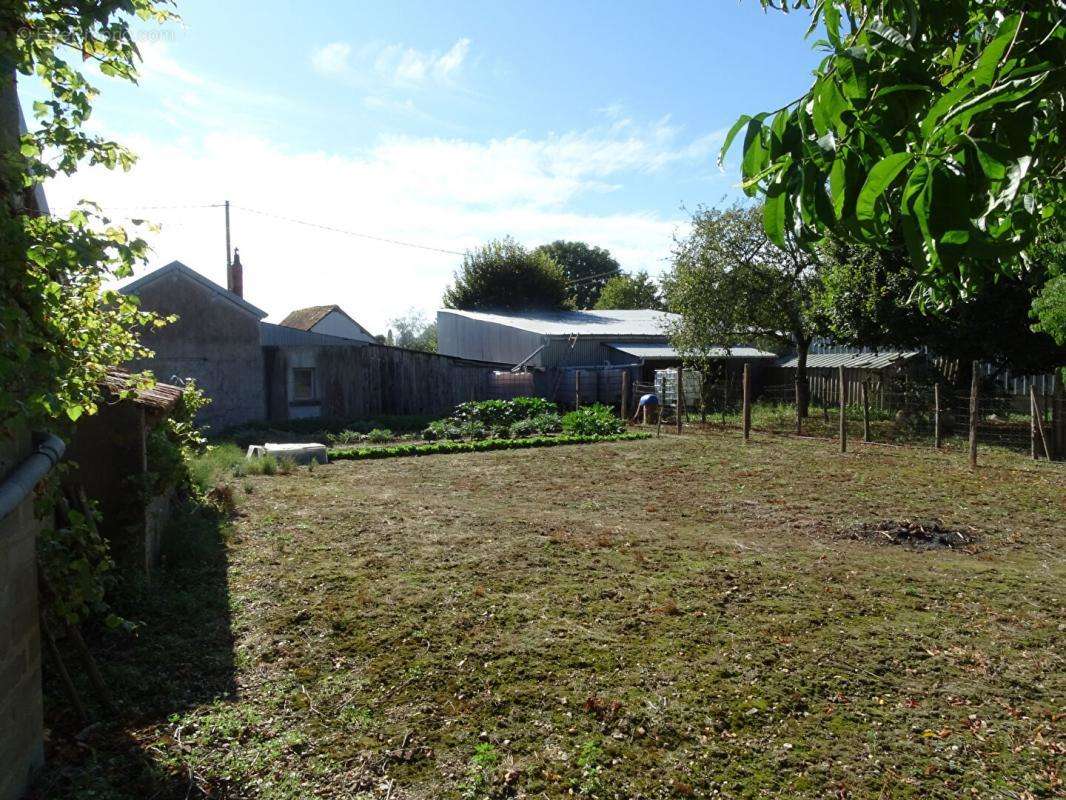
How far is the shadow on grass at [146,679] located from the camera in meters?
3.57

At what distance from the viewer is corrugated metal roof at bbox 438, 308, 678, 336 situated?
98.4 feet

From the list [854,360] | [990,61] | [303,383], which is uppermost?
[854,360]

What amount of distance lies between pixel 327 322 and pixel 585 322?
1940 centimetres

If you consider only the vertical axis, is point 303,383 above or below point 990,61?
below

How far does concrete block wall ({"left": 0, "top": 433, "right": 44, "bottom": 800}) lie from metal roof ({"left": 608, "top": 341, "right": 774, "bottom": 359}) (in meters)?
23.4

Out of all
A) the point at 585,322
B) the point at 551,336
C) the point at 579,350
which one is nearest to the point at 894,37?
the point at 551,336

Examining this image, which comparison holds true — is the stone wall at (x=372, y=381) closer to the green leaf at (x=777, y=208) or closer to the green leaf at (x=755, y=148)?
the green leaf at (x=755, y=148)

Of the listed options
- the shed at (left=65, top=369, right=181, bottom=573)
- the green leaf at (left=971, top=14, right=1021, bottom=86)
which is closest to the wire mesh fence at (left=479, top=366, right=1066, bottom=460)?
the shed at (left=65, top=369, right=181, bottom=573)

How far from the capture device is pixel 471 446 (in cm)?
1723

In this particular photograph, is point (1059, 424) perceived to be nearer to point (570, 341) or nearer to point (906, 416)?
point (906, 416)

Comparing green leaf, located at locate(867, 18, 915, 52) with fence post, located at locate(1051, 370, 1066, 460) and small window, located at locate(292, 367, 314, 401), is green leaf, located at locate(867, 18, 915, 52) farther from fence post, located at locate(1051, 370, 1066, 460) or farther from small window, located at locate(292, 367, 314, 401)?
small window, located at locate(292, 367, 314, 401)

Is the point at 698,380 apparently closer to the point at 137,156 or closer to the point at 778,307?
the point at 778,307

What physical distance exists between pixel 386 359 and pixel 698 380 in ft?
32.5

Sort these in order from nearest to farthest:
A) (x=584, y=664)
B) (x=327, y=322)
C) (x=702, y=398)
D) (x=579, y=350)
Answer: (x=584, y=664)
(x=702, y=398)
(x=579, y=350)
(x=327, y=322)
